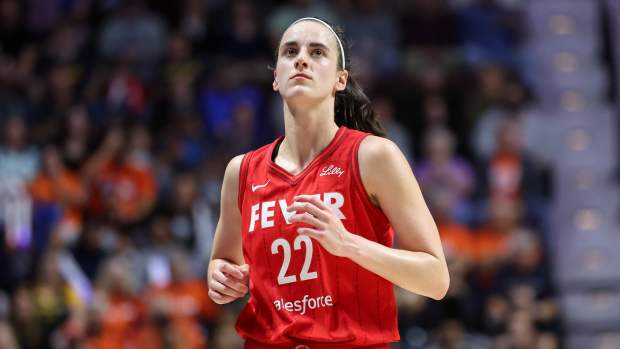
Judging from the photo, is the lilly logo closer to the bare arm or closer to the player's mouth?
the bare arm

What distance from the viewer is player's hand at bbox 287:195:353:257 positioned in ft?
12.4

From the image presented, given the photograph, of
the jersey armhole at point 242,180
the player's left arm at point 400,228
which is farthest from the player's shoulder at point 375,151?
the jersey armhole at point 242,180

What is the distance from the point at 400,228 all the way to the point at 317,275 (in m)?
0.37

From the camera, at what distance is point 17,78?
11750 millimetres

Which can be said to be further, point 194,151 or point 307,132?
point 194,151

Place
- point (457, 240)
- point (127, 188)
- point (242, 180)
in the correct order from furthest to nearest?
point (127, 188), point (457, 240), point (242, 180)

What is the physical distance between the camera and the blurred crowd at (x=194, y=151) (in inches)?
372

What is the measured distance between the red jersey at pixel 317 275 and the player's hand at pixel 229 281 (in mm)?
48

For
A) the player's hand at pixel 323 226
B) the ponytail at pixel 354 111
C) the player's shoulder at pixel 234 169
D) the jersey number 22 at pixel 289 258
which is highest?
the ponytail at pixel 354 111

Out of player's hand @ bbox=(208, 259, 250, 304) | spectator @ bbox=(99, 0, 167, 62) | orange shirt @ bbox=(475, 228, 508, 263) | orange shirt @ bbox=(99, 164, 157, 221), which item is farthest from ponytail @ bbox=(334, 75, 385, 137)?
spectator @ bbox=(99, 0, 167, 62)

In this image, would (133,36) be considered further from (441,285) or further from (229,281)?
(441,285)

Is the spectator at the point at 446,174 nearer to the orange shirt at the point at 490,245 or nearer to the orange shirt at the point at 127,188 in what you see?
the orange shirt at the point at 490,245

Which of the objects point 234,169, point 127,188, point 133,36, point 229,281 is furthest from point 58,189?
point 229,281

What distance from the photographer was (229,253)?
467 centimetres
